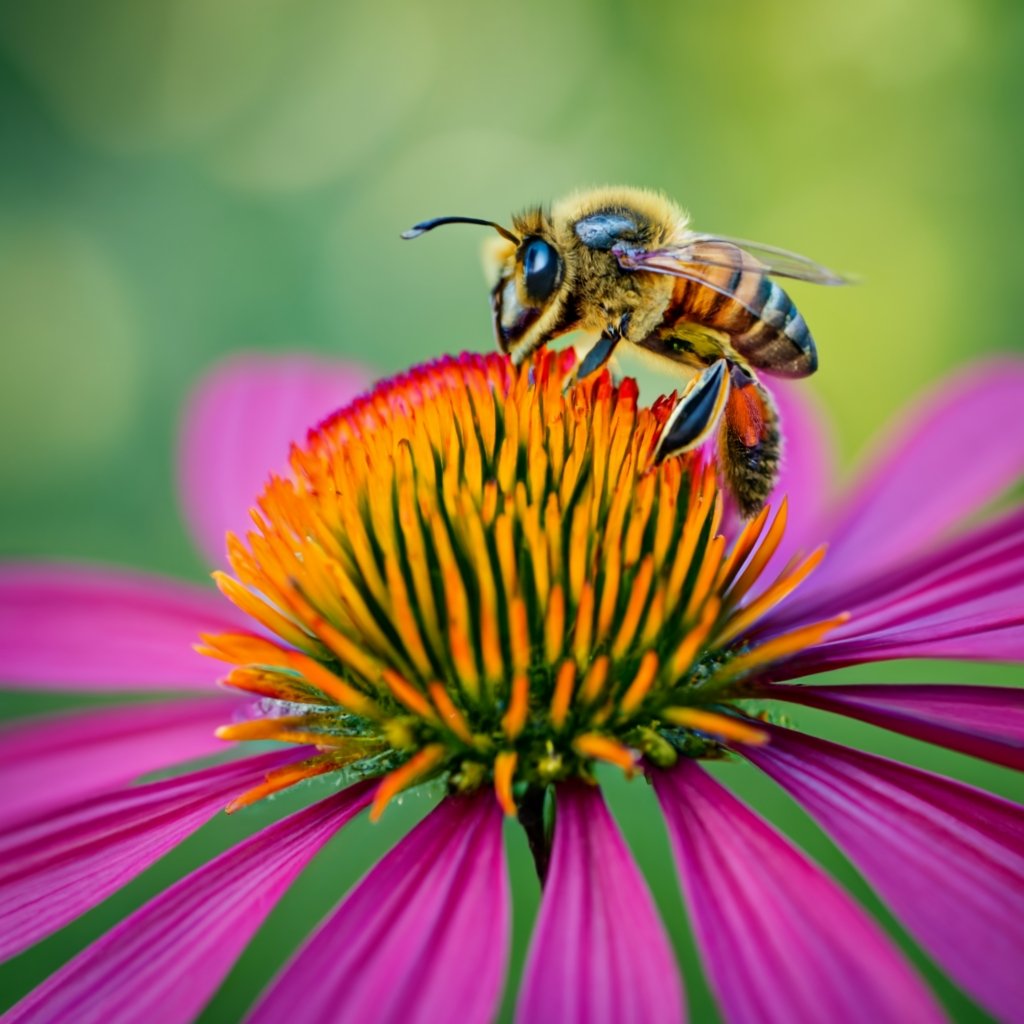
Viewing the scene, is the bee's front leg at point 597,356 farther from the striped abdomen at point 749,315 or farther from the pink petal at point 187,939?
the pink petal at point 187,939

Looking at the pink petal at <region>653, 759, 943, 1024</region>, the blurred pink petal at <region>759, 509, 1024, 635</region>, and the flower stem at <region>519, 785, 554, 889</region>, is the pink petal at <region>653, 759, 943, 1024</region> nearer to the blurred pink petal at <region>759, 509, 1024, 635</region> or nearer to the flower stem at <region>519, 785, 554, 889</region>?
the flower stem at <region>519, 785, 554, 889</region>

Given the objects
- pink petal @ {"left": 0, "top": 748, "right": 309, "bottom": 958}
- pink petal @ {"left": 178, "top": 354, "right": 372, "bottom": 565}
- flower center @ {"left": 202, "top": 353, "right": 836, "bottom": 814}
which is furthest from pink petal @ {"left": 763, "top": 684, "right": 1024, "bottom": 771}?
pink petal @ {"left": 178, "top": 354, "right": 372, "bottom": 565}

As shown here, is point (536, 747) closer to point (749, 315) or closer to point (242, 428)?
point (749, 315)

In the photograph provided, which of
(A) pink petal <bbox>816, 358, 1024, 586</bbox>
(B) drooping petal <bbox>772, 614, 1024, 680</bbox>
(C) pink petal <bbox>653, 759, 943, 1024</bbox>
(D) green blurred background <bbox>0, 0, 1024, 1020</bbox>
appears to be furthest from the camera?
(D) green blurred background <bbox>0, 0, 1024, 1020</bbox>

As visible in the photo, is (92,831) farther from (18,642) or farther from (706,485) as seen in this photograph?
(706,485)

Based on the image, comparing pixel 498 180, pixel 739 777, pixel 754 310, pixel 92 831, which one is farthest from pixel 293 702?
pixel 498 180

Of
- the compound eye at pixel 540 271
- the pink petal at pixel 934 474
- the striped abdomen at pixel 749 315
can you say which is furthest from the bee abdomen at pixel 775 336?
the pink petal at pixel 934 474

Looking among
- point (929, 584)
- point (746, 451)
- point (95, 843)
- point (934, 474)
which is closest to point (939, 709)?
point (929, 584)
